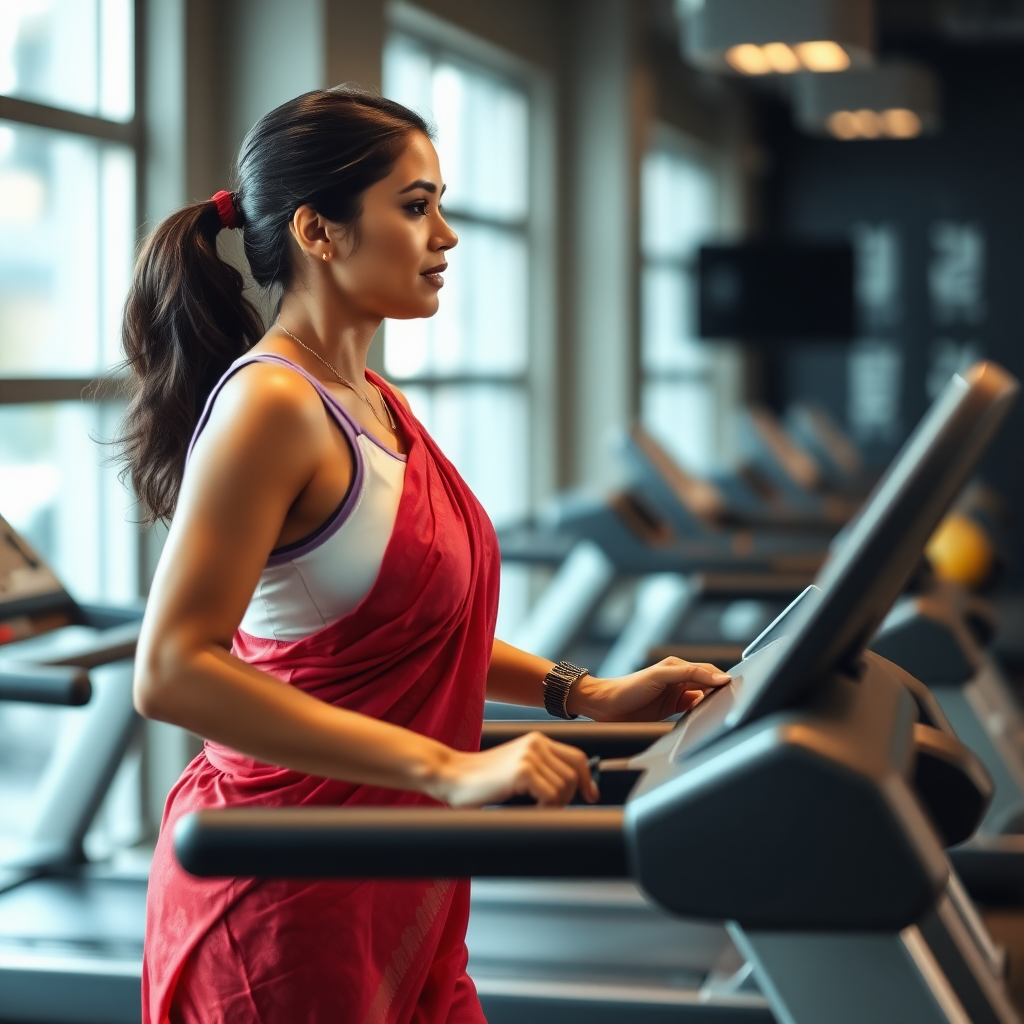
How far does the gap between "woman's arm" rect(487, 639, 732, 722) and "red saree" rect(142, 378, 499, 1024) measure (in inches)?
6.2

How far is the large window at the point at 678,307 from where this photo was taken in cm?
886

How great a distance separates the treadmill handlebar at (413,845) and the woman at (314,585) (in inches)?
1.9

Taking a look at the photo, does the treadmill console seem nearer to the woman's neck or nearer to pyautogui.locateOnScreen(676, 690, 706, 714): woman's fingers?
the woman's neck

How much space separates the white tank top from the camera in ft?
4.32

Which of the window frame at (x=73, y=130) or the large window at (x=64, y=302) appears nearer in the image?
the window frame at (x=73, y=130)

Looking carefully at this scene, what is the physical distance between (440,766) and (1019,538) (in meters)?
9.18

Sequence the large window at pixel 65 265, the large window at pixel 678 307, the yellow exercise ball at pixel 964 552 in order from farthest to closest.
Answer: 1. the large window at pixel 678 307
2. the yellow exercise ball at pixel 964 552
3. the large window at pixel 65 265

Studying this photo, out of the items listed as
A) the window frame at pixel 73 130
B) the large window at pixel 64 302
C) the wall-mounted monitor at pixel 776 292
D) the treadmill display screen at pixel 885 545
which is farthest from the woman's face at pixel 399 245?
the wall-mounted monitor at pixel 776 292

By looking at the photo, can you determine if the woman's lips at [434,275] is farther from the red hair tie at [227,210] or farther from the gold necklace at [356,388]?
the red hair tie at [227,210]

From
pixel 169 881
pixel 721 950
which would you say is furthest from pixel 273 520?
pixel 721 950

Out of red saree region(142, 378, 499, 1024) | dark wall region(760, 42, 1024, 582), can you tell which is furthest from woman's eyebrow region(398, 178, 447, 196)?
dark wall region(760, 42, 1024, 582)

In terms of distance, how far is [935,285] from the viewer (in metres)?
9.81

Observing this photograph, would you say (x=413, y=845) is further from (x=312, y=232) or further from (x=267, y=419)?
(x=312, y=232)

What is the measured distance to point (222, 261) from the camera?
5.03 feet
